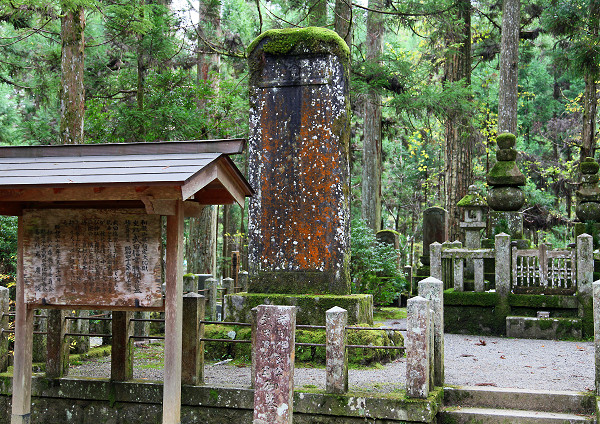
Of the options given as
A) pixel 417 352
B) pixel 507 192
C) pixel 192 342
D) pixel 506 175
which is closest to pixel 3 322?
pixel 192 342

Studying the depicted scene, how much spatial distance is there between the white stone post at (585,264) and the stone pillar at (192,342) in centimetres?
812

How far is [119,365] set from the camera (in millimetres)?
6668

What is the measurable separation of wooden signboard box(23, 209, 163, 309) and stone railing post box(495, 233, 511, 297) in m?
8.16

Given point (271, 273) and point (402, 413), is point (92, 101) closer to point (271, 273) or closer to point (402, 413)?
point (271, 273)

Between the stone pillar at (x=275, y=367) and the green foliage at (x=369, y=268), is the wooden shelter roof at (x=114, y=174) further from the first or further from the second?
the green foliage at (x=369, y=268)

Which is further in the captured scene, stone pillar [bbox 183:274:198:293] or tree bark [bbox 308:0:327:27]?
tree bark [bbox 308:0:327:27]

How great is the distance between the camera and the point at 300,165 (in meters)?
8.30

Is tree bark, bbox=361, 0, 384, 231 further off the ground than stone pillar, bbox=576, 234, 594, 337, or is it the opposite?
tree bark, bbox=361, 0, 384, 231

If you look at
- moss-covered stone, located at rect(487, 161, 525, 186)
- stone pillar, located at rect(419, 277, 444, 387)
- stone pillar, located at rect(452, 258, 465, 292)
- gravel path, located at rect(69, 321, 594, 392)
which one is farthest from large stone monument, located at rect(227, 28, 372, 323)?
moss-covered stone, located at rect(487, 161, 525, 186)

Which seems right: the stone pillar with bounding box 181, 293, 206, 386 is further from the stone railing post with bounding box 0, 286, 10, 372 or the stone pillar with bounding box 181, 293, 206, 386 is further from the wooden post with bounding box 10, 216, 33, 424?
the stone railing post with bounding box 0, 286, 10, 372

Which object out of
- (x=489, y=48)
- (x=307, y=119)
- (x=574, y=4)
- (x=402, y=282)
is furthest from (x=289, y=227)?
(x=489, y=48)

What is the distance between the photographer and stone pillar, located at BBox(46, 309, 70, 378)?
6879 mm

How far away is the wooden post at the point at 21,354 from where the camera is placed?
5.93 m

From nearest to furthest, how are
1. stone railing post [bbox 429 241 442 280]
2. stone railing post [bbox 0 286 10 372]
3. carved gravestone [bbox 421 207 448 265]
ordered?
stone railing post [bbox 0 286 10 372], stone railing post [bbox 429 241 442 280], carved gravestone [bbox 421 207 448 265]
